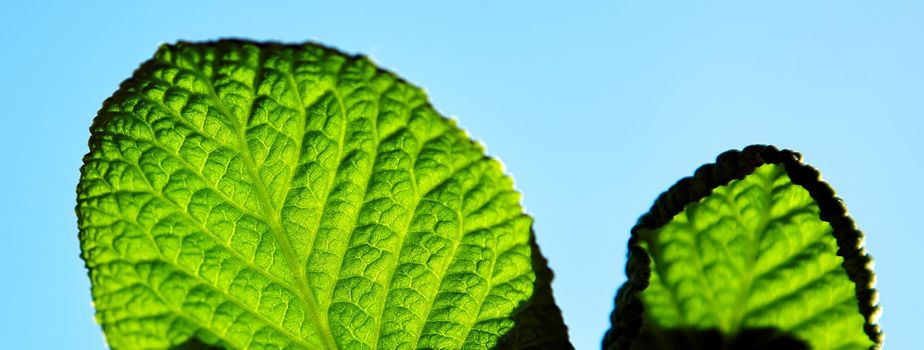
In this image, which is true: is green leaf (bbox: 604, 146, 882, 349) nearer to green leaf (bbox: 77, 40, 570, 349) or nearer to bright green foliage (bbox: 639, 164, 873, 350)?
bright green foliage (bbox: 639, 164, 873, 350)

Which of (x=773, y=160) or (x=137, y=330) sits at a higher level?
(x=773, y=160)

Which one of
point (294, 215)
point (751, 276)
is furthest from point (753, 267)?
point (294, 215)

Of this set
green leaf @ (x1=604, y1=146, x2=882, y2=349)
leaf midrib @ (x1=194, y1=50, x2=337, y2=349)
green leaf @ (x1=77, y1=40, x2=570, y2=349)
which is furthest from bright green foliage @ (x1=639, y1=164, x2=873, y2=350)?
leaf midrib @ (x1=194, y1=50, x2=337, y2=349)

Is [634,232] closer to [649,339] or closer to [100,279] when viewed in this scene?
[649,339]

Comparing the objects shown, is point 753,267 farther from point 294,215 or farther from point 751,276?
point 294,215

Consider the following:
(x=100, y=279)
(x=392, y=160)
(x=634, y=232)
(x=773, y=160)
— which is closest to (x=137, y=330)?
(x=100, y=279)

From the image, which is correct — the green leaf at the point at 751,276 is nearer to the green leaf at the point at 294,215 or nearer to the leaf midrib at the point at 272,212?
the green leaf at the point at 294,215
